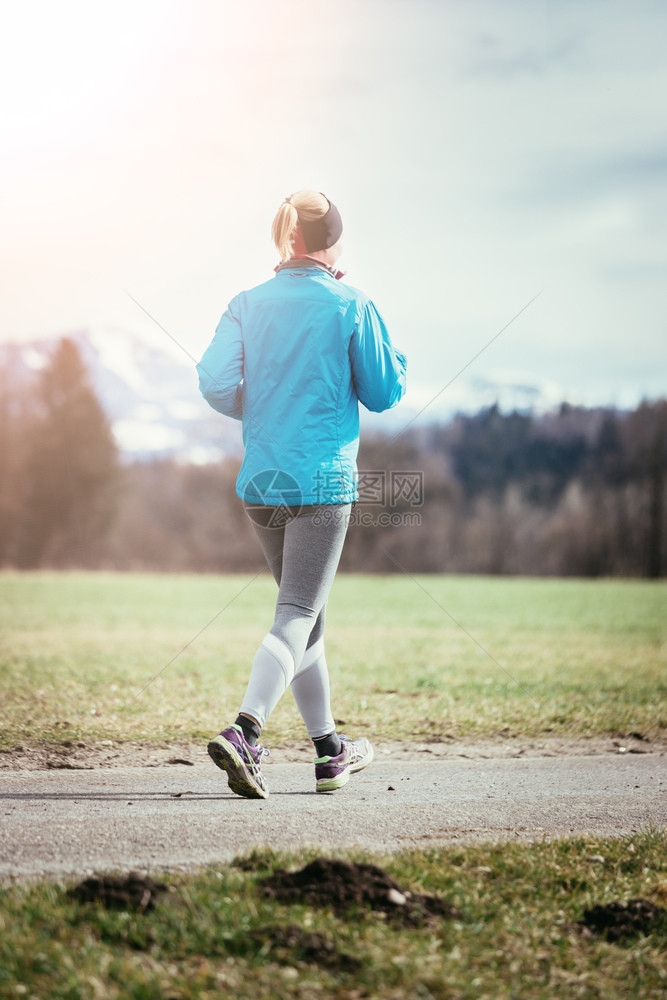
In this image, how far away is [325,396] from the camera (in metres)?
3.37

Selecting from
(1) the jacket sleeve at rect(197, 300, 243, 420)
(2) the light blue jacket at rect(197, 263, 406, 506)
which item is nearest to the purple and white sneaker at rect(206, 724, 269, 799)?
(2) the light blue jacket at rect(197, 263, 406, 506)

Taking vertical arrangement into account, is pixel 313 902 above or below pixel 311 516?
below

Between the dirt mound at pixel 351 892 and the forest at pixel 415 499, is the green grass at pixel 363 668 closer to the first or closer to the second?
the dirt mound at pixel 351 892


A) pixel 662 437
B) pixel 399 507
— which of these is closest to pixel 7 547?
pixel 399 507

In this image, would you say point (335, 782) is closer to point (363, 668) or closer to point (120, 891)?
point (120, 891)

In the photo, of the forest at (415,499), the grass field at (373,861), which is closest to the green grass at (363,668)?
the grass field at (373,861)

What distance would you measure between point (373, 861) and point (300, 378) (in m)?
1.74

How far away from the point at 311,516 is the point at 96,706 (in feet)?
10.4

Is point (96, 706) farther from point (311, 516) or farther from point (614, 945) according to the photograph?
point (614, 945)

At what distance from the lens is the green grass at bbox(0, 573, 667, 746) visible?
5.36m

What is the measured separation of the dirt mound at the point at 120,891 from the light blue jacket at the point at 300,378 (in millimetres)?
1468

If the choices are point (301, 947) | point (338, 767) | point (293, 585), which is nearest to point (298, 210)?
point (293, 585)

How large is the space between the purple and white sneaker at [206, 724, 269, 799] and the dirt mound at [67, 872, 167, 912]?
77cm

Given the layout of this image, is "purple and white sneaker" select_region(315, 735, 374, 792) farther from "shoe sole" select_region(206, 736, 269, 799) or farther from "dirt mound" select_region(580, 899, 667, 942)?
"dirt mound" select_region(580, 899, 667, 942)
